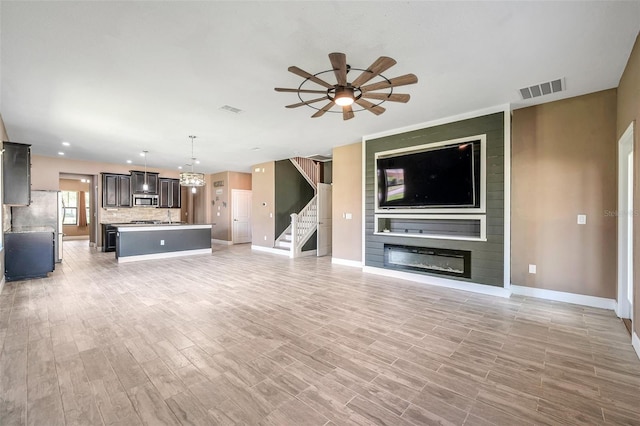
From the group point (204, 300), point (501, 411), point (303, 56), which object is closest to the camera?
point (501, 411)

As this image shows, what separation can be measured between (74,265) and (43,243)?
1546 millimetres

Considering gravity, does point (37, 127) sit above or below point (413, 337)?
above

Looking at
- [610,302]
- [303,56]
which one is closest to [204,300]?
[303,56]

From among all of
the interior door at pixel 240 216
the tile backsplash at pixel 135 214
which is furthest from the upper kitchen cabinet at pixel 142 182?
the interior door at pixel 240 216

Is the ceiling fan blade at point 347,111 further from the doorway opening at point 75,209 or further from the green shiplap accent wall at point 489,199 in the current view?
the doorway opening at point 75,209

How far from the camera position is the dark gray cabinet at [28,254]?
5117mm

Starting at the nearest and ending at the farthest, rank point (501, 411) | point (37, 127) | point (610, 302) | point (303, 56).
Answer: point (501, 411)
point (303, 56)
point (610, 302)
point (37, 127)

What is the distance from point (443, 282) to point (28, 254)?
25.6 feet

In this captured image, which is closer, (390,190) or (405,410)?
(405,410)

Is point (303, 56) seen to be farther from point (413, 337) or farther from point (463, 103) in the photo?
point (413, 337)

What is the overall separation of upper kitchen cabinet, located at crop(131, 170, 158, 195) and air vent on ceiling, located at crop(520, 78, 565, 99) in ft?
35.5

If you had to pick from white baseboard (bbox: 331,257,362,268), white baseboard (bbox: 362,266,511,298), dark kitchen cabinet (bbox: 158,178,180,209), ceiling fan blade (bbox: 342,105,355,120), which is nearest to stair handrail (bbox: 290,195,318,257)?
white baseboard (bbox: 331,257,362,268)

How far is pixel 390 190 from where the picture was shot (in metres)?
5.60

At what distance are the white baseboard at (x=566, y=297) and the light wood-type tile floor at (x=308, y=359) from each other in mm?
187
